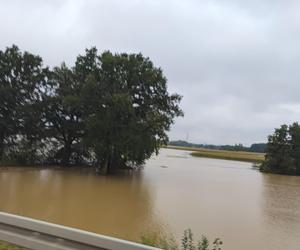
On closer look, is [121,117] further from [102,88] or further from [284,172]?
[284,172]

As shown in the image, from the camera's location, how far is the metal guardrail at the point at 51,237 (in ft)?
Result: 13.9

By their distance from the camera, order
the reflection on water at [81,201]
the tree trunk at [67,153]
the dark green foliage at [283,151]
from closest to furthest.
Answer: the reflection on water at [81,201]
the tree trunk at [67,153]
the dark green foliage at [283,151]

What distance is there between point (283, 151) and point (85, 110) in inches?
1236

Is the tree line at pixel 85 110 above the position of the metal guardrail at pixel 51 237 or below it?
above

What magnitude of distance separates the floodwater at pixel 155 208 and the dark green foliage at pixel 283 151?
2739cm

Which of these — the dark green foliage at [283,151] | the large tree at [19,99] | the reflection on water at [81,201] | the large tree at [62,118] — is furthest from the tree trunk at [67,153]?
the dark green foliage at [283,151]

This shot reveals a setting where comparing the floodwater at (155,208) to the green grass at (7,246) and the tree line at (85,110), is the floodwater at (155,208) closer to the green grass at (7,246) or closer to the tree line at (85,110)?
the tree line at (85,110)

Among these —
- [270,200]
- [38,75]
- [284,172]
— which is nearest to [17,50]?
[38,75]

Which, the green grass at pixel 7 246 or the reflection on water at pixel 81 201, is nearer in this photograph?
the green grass at pixel 7 246

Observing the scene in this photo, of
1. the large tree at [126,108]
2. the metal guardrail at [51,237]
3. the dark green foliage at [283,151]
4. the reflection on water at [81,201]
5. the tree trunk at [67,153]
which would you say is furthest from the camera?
the dark green foliage at [283,151]

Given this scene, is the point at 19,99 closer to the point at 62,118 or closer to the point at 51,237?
the point at 62,118

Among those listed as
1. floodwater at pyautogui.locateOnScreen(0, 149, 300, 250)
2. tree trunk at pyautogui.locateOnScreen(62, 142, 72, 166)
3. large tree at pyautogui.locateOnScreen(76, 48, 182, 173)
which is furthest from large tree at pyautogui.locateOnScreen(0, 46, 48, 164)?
floodwater at pyautogui.locateOnScreen(0, 149, 300, 250)

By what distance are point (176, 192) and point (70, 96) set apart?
12.4 m

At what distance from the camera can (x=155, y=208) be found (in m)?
18.0
